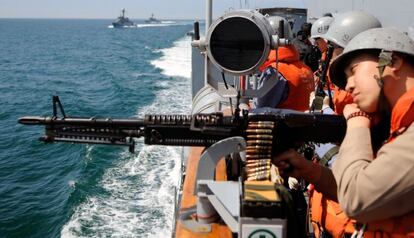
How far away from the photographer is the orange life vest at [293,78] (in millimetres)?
3932

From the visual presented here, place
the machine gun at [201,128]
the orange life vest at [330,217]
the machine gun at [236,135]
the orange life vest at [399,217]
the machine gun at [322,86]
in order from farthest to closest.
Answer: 1. the machine gun at [322,86]
2. the orange life vest at [330,217]
3. the machine gun at [201,128]
4. the machine gun at [236,135]
5. the orange life vest at [399,217]

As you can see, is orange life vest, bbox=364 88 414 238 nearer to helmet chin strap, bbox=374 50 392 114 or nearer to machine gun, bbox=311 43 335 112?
helmet chin strap, bbox=374 50 392 114

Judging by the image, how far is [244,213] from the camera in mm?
2102

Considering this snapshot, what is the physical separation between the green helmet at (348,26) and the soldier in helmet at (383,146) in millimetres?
2245

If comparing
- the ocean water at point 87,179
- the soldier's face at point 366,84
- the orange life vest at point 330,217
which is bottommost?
the ocean water at point 87,179

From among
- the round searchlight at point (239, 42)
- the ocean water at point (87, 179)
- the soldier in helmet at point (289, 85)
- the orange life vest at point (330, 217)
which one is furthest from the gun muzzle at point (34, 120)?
the ocean water at point (87, 179)

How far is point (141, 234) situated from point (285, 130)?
21.4 ft

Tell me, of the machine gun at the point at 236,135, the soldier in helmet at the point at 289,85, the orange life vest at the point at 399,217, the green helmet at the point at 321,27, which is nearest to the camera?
the orange life vest at the point at 399,217

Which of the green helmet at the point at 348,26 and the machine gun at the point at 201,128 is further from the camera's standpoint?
the green helmet at the point at 348,26

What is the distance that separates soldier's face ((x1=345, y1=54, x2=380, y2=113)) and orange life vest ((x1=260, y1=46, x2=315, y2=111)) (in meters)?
1.82

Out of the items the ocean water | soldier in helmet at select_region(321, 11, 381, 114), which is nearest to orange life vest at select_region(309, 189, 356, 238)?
soldier in helmet at select_region(321, 11, 381, 114)

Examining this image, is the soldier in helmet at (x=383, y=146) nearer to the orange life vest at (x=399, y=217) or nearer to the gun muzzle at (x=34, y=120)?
the orange life vest at (x=399, y=217)

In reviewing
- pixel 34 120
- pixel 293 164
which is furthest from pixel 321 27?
pixel 34 120

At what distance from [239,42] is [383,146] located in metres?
1.42
